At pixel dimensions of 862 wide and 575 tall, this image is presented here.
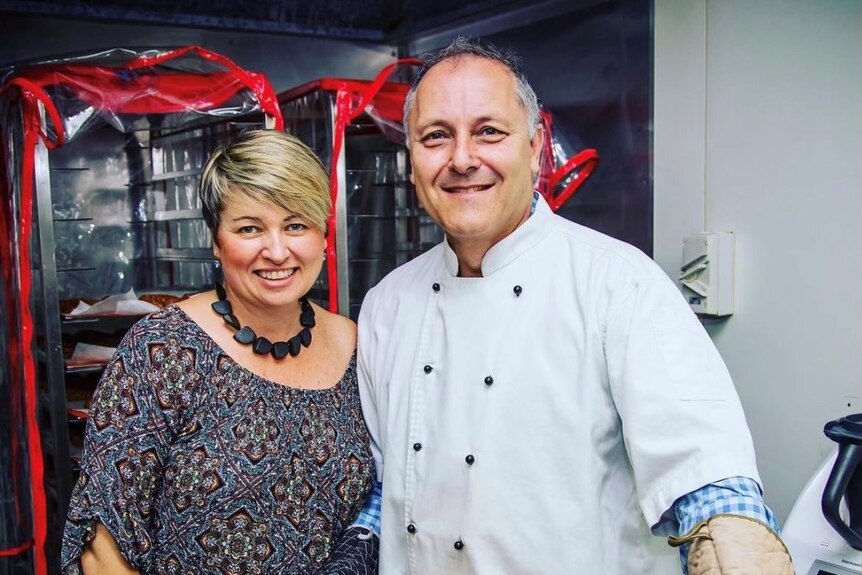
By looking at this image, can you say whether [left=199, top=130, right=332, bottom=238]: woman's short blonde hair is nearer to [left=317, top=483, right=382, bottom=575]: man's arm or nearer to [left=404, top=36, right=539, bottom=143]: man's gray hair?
[left=404, top=36, right=539, bottom=143]: man's gray hair

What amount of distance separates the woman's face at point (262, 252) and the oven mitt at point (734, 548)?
85 cm

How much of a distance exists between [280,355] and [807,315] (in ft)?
3.94

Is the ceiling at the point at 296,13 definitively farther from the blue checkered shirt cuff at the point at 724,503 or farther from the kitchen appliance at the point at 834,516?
the blue checkered shirt cuff at the point at 724,503

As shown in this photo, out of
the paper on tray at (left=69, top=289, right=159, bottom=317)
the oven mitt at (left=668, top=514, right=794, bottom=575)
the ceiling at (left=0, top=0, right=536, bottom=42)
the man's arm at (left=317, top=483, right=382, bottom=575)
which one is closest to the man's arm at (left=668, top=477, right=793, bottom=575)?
the oven mitt at (left=668, top=514, right=794, bottom=575)

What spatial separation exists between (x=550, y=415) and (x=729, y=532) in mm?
389

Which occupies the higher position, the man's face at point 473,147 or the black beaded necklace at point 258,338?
the man's face at point 473,147

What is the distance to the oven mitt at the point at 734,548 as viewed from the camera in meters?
1.06

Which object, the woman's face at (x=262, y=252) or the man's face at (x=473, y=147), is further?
the woman's face at (x=262, y=252)

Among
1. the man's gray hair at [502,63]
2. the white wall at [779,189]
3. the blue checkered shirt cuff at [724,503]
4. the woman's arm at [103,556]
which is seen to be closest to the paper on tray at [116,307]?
the woman's arm at [103,556]

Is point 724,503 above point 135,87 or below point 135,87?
Answer: below

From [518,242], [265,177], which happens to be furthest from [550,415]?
[265,177]

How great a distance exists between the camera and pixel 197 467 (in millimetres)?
1478

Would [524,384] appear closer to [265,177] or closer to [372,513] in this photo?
[372,513]

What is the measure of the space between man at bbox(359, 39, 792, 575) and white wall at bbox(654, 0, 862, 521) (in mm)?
650
